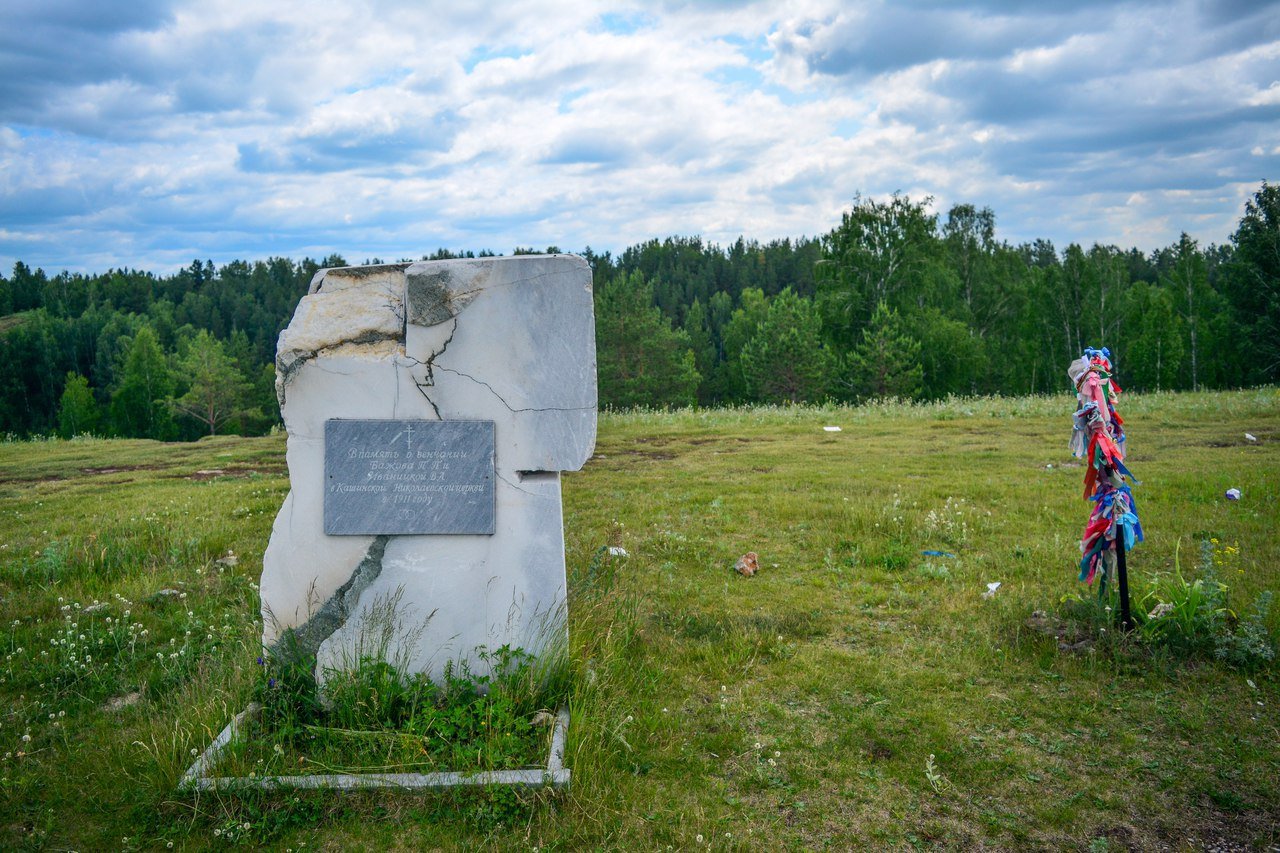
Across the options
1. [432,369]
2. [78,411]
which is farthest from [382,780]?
[78,411]

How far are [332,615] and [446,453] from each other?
50.6 inches

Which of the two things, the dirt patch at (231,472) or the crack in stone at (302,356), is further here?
the dirt patch at (231,472)

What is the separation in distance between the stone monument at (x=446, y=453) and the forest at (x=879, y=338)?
2419cm

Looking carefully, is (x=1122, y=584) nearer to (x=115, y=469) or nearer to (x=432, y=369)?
(x=432, y=369)

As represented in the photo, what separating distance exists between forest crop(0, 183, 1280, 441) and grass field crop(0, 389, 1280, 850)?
21829 mm

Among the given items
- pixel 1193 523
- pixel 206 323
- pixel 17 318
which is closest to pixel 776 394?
pixel 1193 523

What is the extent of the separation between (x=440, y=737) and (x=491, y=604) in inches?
33.9

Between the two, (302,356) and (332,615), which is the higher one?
(302,356)

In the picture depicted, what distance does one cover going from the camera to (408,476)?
5020mm

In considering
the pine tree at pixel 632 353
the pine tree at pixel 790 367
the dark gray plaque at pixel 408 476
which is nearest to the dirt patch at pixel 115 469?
the dark gray plaque at pixel 408 476

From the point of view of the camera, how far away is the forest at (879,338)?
44.9 meters

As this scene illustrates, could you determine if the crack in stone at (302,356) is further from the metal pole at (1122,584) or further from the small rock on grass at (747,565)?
the metal pole at (1122,584)

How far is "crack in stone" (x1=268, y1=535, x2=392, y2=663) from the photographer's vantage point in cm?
506

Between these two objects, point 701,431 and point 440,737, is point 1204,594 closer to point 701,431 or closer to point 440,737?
point 440,737
